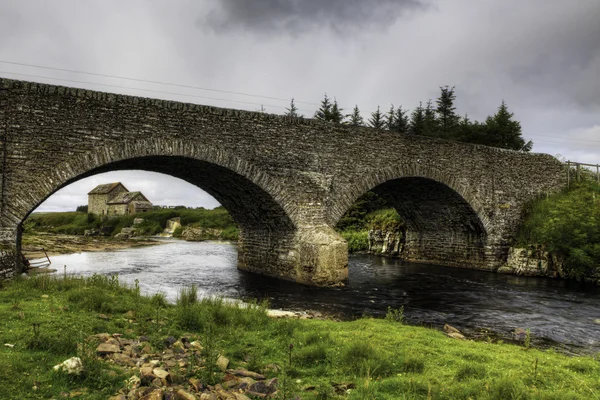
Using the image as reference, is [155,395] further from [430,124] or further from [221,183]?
[430,124]

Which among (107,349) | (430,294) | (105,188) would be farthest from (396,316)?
(105,188)

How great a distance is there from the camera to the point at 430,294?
1561 centimetres

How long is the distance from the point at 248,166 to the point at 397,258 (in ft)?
55.6

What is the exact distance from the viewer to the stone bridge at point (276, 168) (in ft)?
39.7

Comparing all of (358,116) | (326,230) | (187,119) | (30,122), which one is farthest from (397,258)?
(358,116)

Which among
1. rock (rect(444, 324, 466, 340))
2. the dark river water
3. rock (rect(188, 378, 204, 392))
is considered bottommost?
the dark river water

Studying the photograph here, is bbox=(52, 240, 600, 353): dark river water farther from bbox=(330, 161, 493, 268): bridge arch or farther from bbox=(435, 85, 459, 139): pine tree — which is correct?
bbox=(435, 85, 459, 139): pine tree

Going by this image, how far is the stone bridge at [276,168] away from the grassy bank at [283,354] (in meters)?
4.73

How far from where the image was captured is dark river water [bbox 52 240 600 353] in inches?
434

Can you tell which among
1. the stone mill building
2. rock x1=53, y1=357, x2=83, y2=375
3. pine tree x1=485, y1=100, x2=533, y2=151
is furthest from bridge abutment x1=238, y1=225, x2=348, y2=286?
the stone mill building

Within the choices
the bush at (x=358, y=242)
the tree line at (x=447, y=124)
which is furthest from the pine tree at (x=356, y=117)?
the bush at (x=358, y=242)

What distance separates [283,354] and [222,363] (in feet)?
4.00

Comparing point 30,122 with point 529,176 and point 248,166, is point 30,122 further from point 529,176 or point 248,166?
point 529,176

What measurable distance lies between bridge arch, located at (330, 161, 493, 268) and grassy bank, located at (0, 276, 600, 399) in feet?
31.5
